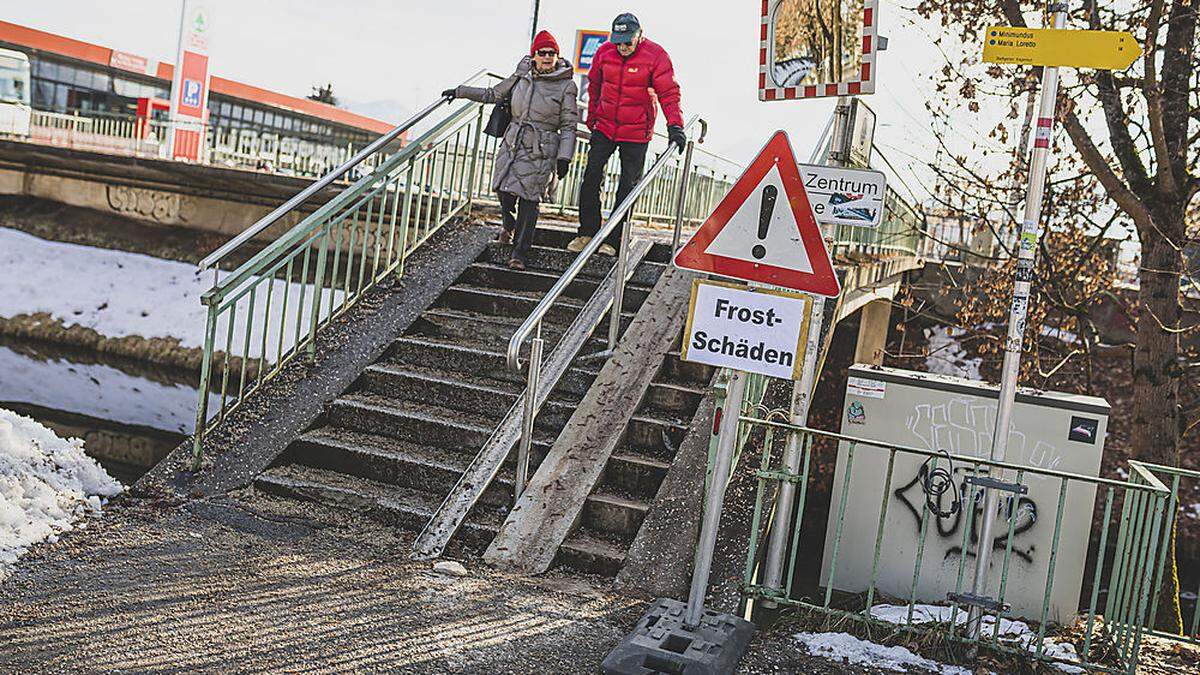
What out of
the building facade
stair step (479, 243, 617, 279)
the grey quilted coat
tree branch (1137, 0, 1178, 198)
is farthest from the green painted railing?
the building facade

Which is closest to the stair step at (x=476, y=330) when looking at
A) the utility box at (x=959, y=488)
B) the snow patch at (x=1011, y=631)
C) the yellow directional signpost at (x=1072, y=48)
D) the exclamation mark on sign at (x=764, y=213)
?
the utility box at (x=959, y=488)

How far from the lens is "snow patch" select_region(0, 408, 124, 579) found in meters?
4.75

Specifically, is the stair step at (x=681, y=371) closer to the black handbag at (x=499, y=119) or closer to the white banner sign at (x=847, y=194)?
the white banner sign at (x=847, y=194)

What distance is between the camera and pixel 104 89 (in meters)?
31.9

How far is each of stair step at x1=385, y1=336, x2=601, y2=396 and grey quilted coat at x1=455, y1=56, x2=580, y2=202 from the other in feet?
4.60

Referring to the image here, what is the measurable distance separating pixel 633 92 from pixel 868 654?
4690mm

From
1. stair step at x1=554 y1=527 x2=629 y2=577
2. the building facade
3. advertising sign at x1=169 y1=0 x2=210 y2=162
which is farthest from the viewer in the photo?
the building facade

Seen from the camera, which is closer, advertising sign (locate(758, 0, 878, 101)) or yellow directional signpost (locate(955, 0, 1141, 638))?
yellow directional signpost (locate(955, 0, 1141, 638))

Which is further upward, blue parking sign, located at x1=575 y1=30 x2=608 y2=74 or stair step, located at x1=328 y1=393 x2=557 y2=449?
blue parking sign, located at x1=575 y1=30 x2=608 y2=74

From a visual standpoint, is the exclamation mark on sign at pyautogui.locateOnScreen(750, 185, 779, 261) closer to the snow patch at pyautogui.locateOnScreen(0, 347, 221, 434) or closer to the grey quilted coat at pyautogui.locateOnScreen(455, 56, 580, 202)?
the grey quilted coat at pyautogui.locateOnScreen(455, 56, 580, 202)

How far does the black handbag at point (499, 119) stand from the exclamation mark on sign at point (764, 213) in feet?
12.3

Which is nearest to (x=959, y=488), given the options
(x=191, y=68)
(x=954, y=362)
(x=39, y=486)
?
(x=39, y=486)

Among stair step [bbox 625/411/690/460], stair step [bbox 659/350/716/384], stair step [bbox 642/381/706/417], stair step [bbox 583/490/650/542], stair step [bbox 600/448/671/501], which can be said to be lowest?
stair step [bbox 583/490/650/542]

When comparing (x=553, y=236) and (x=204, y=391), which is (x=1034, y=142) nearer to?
(x=553, y=236)
